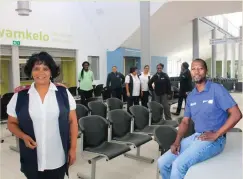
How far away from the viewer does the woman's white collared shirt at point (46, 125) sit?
1.77 metres

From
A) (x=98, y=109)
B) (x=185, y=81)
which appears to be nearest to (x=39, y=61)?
(x=98, y=109)

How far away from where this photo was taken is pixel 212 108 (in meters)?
2.21

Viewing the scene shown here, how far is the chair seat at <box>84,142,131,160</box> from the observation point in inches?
114

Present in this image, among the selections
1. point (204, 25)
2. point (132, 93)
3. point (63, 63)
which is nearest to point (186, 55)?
point (204, 25)

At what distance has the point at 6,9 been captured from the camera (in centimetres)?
687

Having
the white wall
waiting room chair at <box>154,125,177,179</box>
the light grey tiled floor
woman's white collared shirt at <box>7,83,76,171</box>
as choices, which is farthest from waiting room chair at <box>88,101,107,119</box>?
the white wall

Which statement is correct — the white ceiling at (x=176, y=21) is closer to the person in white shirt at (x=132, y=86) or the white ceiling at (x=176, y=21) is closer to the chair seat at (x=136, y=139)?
the person in white shirt at (x=132, y=86)

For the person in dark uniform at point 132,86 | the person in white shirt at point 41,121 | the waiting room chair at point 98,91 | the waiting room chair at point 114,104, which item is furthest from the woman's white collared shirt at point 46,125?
the waiting room chair at point 98,91

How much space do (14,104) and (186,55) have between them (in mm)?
19036

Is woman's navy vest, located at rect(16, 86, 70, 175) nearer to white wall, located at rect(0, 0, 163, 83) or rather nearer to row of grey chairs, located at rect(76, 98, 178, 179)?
row of grey chairs, located at rect(76, 98, 178, 179)

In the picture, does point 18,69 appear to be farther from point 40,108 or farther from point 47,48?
point 40,108

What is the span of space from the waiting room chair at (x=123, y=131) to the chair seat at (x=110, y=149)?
18 cm

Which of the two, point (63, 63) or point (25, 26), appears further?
point (63, 63)

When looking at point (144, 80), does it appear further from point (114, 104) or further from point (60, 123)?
point (60, 123)
